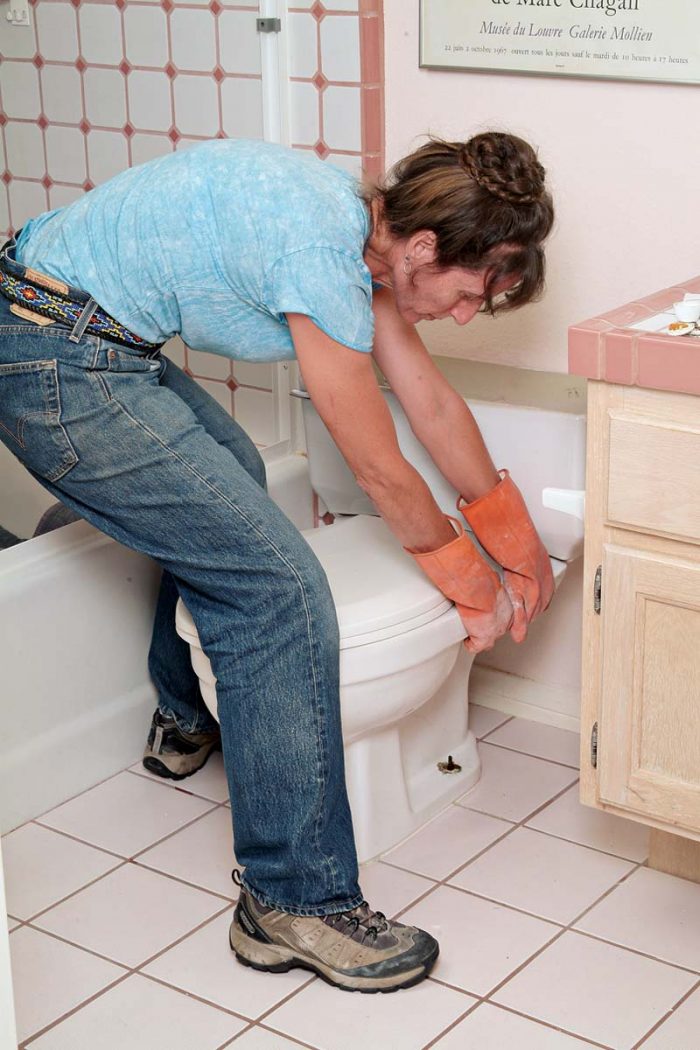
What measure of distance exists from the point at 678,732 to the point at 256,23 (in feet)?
4.25

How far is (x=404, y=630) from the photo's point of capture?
70.4 inches

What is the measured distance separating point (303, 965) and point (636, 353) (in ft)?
2.78

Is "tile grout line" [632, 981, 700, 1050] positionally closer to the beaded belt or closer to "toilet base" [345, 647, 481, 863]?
"toilet base" [345, 647, 481, 863]

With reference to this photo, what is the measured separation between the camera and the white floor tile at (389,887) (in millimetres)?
1861

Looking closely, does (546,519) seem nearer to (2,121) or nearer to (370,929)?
(370,929)

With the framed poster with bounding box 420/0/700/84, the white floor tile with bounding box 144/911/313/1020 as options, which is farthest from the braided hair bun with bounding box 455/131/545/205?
the white floor tile with bounding box 144/911/313/1020

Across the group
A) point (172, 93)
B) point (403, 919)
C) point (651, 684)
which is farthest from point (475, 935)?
point (172, 93)

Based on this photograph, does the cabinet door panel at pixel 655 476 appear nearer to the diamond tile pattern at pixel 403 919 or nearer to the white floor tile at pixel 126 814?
the diamond tile pattern at pixel 403 919

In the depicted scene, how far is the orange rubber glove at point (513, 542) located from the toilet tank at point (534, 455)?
0.21 ft

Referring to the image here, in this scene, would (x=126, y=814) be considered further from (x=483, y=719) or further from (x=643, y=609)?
(x=643, y=609)

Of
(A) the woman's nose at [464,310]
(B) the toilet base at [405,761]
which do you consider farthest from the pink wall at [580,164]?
(B) the toilet base at [405,761]

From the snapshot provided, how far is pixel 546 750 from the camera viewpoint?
224cm

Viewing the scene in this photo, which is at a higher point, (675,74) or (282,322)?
(675,74)

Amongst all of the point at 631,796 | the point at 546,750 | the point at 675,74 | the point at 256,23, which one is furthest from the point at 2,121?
the point at 631,796
